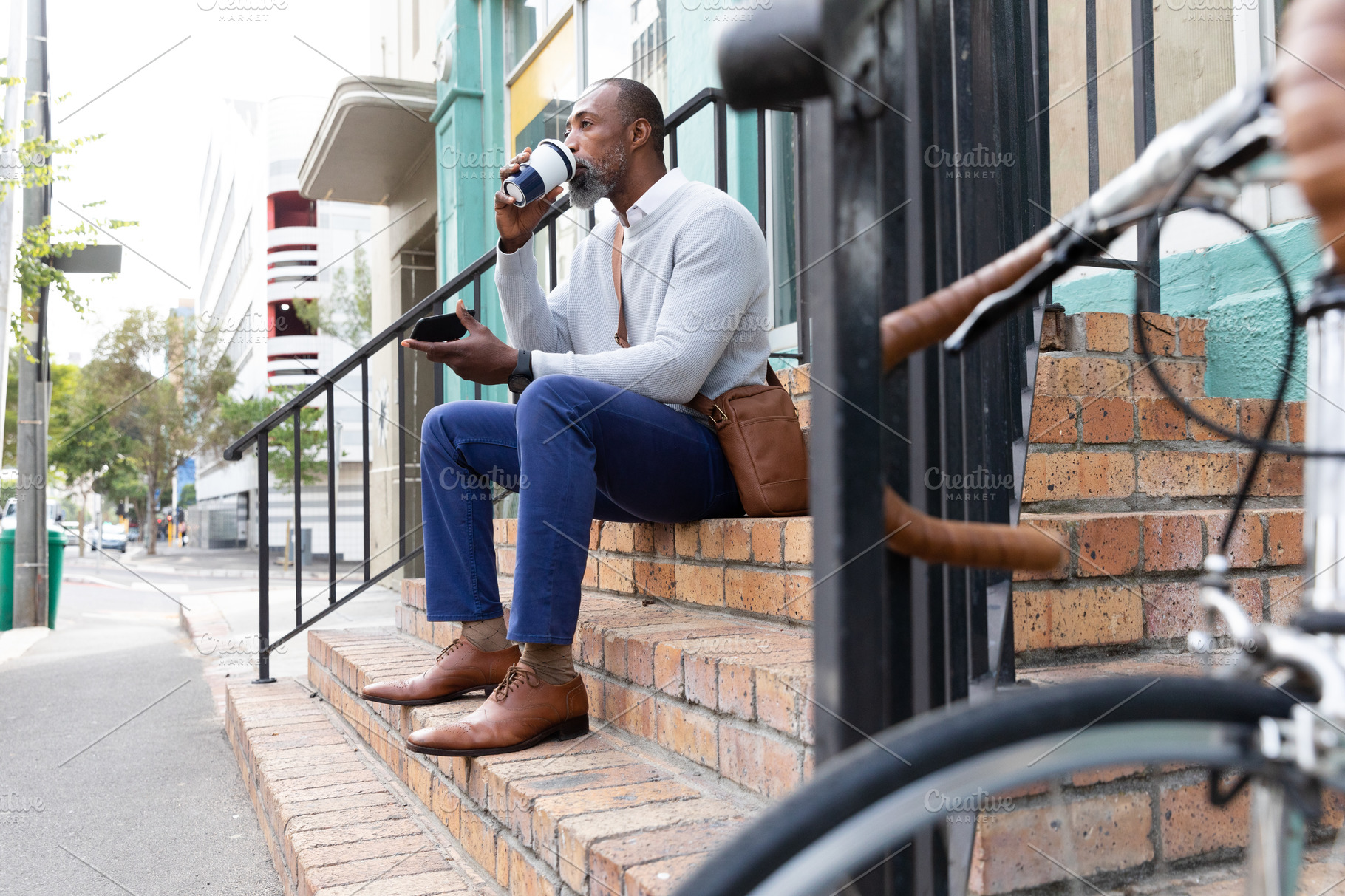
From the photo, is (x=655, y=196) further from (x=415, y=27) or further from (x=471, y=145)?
(x=415, y=27)

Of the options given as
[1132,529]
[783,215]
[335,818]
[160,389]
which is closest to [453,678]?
[335,818]

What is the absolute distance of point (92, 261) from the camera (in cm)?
880

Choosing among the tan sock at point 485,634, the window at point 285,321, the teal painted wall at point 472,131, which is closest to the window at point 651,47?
the teal painted wall at point 472,131

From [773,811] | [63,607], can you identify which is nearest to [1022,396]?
[773,811]

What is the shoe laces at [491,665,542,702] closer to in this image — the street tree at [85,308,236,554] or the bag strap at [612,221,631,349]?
the bag strap at [612,221,631,349]

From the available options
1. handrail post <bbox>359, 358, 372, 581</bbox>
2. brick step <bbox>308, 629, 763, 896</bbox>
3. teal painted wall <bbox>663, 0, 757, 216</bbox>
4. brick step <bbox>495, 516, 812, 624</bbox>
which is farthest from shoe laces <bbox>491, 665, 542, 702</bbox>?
Result: teal painted wall <bbox>663, 0, 757, 216</bbox>

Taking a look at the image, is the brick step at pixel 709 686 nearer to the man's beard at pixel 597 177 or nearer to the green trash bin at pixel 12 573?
the man's beard at pixel 597 177

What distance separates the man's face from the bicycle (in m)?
1.89

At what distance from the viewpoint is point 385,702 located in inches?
93.0

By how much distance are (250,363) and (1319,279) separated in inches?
1847

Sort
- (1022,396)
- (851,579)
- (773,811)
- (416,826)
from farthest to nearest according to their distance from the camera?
1. (416,826)
2. (1022,396)
3. (851,579)
4. (773,811)

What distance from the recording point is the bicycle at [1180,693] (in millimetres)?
536

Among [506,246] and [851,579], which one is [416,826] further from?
[851,579]

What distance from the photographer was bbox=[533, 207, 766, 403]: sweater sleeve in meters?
2.10
